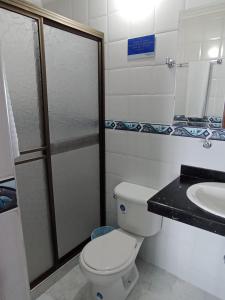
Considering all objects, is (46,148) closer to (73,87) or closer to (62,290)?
(73,87)

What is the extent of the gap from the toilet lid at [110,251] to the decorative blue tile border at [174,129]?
2.58 feet

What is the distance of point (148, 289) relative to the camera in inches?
62.5

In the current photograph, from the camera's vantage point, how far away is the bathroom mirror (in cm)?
125

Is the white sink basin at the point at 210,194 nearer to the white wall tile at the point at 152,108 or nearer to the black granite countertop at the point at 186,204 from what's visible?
the black granite countertop at the point at 186,204

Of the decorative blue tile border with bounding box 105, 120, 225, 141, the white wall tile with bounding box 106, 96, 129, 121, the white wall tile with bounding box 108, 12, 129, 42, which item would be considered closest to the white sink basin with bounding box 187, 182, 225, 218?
the decorative blue tile border with bounding box 105, 120, 225, 141

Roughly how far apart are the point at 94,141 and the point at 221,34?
1.13m

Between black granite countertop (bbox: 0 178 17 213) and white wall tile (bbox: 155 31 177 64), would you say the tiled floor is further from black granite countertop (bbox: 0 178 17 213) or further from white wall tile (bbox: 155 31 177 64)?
white wall tile (bbox: 155 31 177 64)

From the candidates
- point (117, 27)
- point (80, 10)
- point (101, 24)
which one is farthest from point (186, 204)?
point (80, 10)

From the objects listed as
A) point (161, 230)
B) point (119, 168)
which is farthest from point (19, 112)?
point (161, 230)

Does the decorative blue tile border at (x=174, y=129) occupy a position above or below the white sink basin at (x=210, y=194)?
above

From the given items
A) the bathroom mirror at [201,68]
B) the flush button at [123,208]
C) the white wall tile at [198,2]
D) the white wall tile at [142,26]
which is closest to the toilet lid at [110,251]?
the flush button at [123,208]

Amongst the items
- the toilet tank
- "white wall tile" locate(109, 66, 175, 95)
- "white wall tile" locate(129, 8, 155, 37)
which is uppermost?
"white wall tile" locate(129, 8, 155, 37)

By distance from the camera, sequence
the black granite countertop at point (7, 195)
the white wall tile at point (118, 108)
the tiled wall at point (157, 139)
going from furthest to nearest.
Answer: the white wall tile at point (118, 108), the tiled wall at point (157, 139), the black granite countertop at point (7, 195)

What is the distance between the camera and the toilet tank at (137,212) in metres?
1.53
